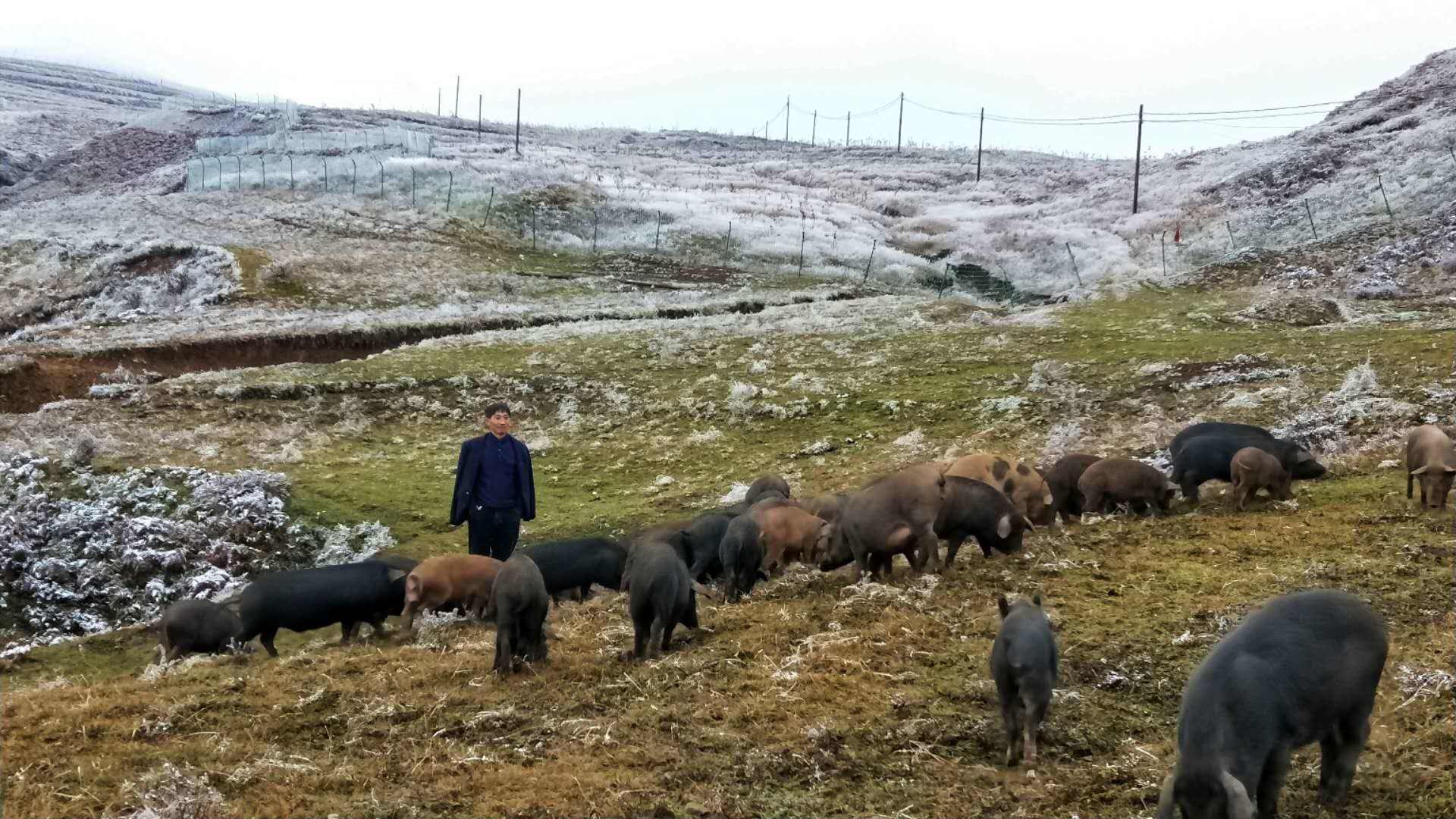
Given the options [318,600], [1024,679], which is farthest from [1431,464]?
[318,600]

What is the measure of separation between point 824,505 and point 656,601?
5355mm

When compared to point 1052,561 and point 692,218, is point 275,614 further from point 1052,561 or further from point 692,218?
point 692,218

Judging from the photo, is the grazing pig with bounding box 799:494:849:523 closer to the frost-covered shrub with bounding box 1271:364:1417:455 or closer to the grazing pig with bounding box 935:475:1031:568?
the grazing pig with bounding box 935:475:1031:568

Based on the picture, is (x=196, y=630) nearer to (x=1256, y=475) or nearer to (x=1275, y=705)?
(x=1275, y=705)

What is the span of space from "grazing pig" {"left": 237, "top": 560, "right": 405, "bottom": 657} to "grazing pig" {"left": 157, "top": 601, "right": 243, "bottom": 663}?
17 centimetres

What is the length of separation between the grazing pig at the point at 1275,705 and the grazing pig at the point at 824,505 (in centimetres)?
818

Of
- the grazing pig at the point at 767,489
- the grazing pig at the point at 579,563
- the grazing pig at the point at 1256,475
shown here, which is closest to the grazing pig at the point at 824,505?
the grazing pig at the point at 767,489

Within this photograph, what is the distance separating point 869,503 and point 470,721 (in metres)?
5.56

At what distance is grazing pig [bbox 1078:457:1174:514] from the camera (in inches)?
602

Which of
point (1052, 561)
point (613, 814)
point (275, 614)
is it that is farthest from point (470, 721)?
point (1052, 561)

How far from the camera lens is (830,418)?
80.8 feet

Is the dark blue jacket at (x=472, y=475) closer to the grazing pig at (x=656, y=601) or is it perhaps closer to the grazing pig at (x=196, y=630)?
the grazing pig at (x=196, y=630)

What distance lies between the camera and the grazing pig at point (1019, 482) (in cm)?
1485

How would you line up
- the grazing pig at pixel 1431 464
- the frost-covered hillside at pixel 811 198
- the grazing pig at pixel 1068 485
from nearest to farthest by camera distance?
the grazing pig at pixel 1431 464 < the grazing pig at pixel 1068 485 < the frost-covered hillside at pixel 811 198
